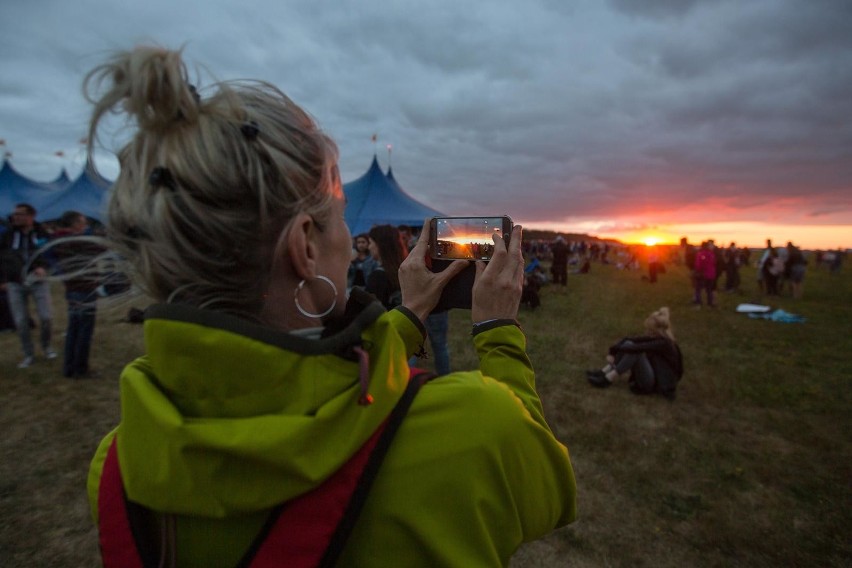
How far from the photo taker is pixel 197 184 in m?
0.73

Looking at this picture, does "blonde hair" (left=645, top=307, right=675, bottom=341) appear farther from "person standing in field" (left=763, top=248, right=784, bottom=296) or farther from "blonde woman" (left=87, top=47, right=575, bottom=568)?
"person standing in field" (left=763, top=248, right=784, bottom=296)

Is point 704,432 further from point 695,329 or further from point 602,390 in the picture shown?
point 695,329

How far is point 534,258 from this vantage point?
1277 centimetres

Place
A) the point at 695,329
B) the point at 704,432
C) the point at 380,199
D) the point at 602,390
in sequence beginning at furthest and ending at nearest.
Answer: the point at 380,199, the point at 695,329, the point at 602,390, the point at 704,432

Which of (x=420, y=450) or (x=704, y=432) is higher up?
(x=420, y=450)

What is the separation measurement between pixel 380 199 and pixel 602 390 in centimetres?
834

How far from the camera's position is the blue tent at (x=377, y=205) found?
11.4 m

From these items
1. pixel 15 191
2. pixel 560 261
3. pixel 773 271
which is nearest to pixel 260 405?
pixel 560 261

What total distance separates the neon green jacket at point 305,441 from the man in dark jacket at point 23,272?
19.9ft

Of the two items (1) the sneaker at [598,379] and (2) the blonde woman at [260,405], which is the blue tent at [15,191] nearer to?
(1) the sneaker at [598,379]

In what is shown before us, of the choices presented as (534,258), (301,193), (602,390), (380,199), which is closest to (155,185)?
(301,193)

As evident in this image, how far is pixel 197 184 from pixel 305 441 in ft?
1.55

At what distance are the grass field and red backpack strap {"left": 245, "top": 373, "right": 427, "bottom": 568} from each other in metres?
0.60

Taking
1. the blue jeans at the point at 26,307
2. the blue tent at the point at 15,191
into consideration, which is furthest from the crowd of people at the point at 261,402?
the blue tent at the point at 15,191
